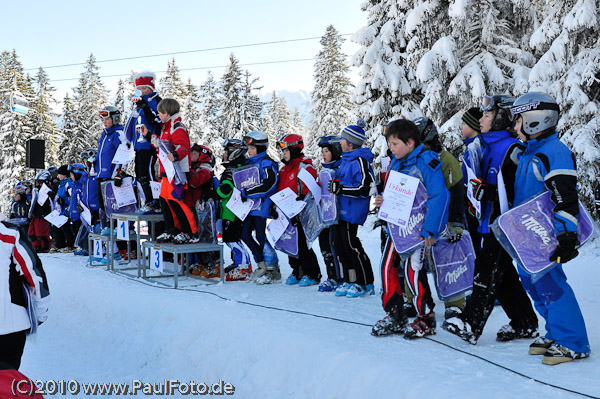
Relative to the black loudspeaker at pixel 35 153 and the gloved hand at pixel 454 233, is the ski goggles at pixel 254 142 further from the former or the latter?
the black loudspeaker at pixel 35 153

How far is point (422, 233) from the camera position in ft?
14.8

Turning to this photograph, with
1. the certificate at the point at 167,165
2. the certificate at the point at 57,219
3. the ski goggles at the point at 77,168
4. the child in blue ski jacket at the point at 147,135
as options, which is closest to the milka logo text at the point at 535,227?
the certificate at the point at 167,165

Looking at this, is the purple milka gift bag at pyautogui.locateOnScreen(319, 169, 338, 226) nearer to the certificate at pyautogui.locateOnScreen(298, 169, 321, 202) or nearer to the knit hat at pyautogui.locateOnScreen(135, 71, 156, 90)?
the certificate at pyautogui.locateOnScreen(298, 169, 321, 202)

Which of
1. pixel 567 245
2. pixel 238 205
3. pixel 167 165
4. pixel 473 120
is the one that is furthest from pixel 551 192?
pixel 167 165

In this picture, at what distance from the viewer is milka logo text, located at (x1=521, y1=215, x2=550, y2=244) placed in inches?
153

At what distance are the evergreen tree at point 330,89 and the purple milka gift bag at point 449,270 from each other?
29.8 meters

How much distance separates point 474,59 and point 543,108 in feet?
38.5

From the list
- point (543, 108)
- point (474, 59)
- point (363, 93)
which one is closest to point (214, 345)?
point (543, 108)

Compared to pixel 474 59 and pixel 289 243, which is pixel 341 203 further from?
pixel 474 59

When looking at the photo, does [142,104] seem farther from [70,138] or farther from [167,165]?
[70,138]

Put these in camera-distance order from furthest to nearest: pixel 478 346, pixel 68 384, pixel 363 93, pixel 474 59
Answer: pixel 363 93 → pixel 474 59 → pixel 68 384 → pixel 478 346

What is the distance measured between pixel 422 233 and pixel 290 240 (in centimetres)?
368

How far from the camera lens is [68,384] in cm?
552

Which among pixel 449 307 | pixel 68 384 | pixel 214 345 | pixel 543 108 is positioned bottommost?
pixel 68 384
